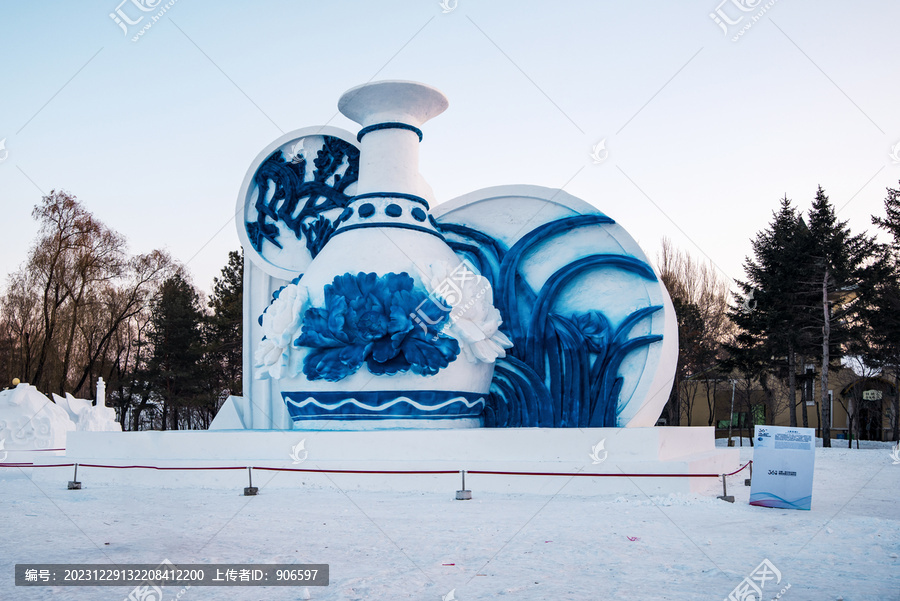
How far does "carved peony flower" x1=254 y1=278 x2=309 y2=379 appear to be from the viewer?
10086 mm

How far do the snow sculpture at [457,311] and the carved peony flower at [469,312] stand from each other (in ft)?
0.06

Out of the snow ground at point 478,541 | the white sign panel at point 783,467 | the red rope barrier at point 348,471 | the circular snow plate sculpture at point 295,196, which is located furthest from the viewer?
the circular snow plate sculpture at point 295,196

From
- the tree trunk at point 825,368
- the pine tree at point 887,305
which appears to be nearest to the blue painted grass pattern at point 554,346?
the tree trunk at point 825,368

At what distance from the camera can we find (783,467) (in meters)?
7.34

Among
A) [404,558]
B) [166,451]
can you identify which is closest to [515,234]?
[166,451]

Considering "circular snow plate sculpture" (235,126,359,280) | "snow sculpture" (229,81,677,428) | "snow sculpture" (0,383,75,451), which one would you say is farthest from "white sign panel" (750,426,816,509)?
"snow sculpture" (0,383,75,451)

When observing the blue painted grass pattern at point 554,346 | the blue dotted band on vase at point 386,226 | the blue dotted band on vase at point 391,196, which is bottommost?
the blue painted grass pattern at point 554,346

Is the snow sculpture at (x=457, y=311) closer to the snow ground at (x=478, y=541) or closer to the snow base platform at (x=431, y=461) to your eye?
the snow base platform at (x=431, y=461)

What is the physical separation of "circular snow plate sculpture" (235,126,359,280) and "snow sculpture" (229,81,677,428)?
2.78 ft

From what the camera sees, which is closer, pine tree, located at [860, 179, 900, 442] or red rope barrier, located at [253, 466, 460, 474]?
red rope barrier, located at [253, 466, 460, 474]

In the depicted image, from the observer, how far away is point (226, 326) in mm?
27531

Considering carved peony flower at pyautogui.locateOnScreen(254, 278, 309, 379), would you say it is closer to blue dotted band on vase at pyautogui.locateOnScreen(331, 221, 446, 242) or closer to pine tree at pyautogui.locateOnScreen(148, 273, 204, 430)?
blue dotted band on vase at pyautogui.locateOnScreen(331, 221, 446, 242)

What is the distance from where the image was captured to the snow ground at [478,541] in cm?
414

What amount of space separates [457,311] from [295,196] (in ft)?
13.5
